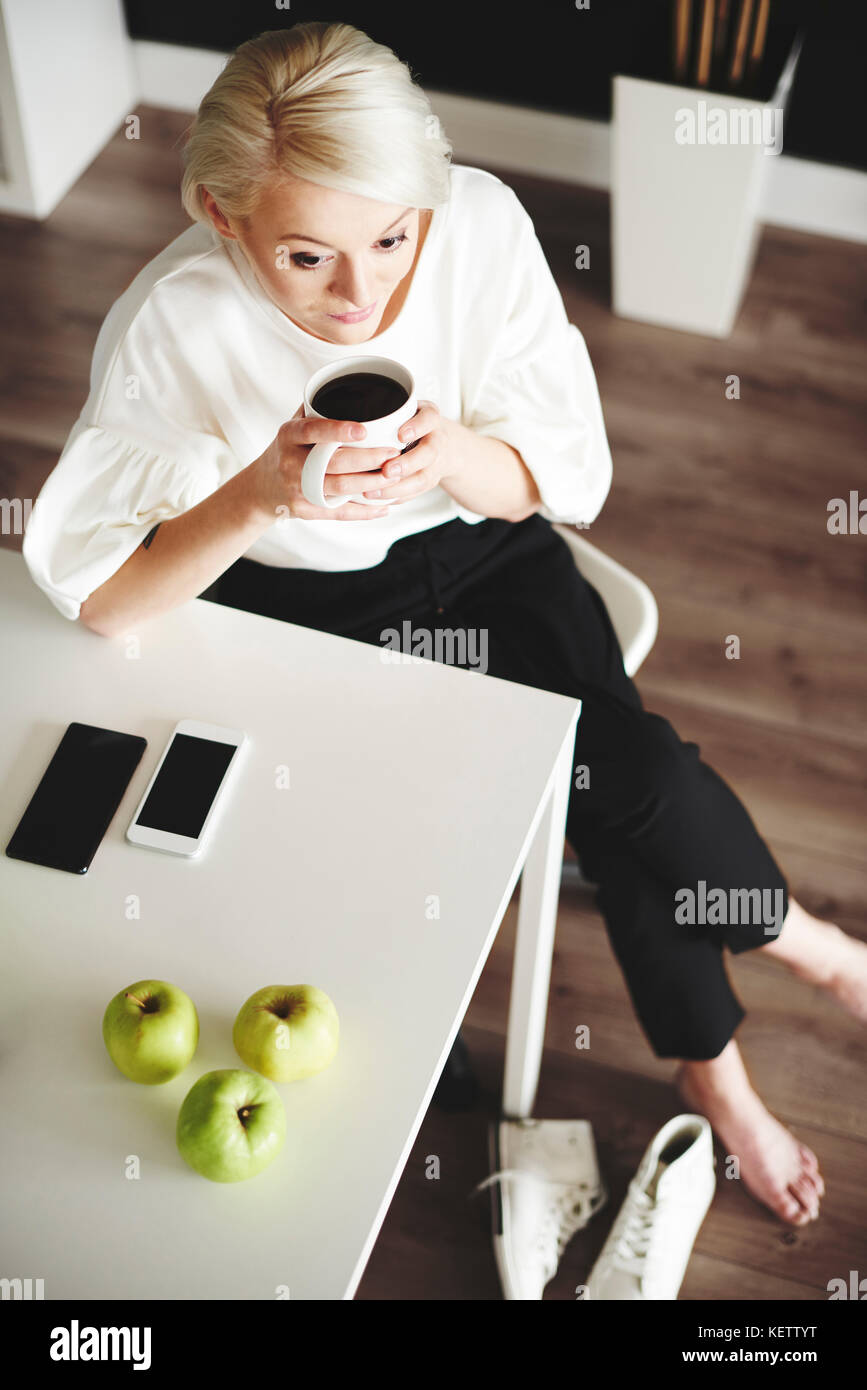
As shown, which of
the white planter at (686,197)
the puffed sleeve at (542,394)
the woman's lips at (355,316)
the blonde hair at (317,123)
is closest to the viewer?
the blonde hair at (317,123)

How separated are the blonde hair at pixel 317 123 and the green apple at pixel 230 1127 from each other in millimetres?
728

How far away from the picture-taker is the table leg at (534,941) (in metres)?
1.20

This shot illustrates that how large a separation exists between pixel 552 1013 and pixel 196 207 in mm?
1174

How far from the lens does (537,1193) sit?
5.04 ft

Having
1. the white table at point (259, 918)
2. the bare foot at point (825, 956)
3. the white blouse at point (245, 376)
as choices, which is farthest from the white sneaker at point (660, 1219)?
the white blouse at point (245, 376)

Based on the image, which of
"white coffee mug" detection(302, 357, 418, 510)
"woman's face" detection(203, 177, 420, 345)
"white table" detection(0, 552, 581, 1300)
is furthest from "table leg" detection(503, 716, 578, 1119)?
"woman's face" detection(203, 177, 420, 345)

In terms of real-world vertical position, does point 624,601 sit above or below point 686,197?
below

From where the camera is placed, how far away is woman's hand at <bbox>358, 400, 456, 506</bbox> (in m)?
1.00

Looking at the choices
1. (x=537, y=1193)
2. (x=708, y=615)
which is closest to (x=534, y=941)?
(x=537, y=1193)

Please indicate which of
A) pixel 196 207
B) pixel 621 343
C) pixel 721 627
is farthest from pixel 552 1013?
pixel 621 343

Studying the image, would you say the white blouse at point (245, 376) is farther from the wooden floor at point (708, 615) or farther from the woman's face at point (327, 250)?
the wooden floor at point (708, 615)

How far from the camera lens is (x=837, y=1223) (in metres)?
1.59

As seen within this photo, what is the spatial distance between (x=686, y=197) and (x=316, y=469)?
1648 mm

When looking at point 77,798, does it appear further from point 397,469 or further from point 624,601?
point 624,601
